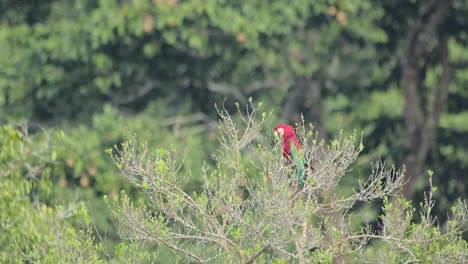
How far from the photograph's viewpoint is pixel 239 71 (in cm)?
1614

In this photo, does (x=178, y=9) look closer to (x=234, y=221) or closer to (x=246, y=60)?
(x=246, y=60)

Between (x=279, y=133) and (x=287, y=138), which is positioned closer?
(x=279, y=133)

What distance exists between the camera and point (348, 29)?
51.6ft

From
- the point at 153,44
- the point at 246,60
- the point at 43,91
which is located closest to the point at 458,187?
the point at 246,60

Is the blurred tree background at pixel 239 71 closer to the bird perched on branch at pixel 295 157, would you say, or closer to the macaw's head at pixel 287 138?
the macaw's head at pixel 287 138

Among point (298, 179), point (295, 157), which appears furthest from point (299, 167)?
point (295, 157)

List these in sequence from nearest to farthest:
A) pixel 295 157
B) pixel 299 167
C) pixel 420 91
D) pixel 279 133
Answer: pixel 299 167 → pixel 295 157 → pixel 279 133 → pixel 420 91

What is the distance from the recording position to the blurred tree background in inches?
577

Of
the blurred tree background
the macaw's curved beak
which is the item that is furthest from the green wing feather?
the blurred tree background

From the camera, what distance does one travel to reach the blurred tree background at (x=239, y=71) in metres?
14.7

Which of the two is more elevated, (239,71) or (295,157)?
(295,157)

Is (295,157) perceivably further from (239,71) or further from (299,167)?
(239,71)

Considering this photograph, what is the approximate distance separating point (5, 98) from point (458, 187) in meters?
6.03

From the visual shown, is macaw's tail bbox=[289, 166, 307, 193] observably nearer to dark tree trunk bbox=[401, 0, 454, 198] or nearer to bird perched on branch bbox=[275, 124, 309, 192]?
bird perched on branch bbox=[275, 124, 309, 192]
